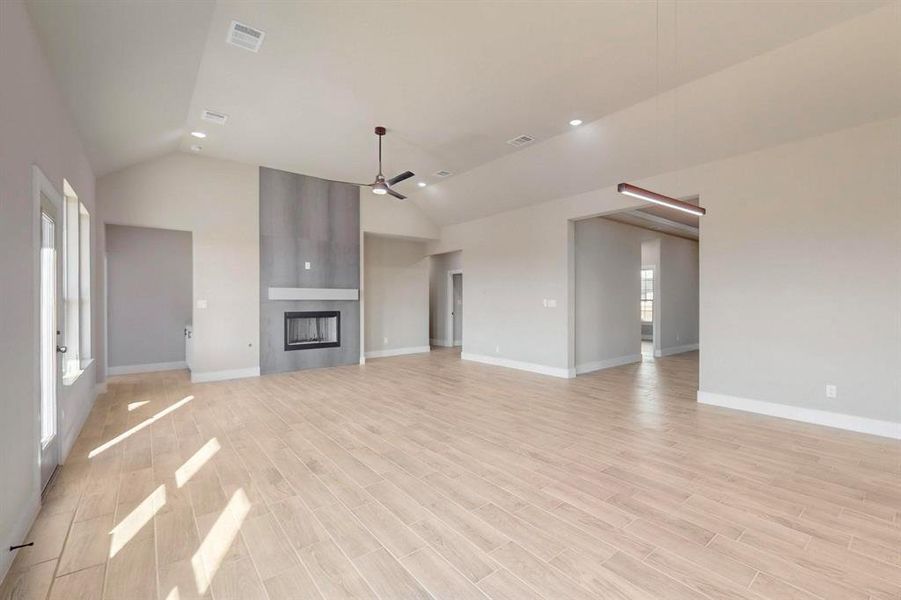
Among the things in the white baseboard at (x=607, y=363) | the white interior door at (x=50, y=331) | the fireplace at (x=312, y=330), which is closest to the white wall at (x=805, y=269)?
the white baseboard at (x=607, y=363)

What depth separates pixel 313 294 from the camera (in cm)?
766

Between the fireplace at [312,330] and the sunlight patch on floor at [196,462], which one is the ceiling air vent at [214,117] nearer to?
the fireplace at [312,330]

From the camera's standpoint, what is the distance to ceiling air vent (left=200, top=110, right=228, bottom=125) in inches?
192

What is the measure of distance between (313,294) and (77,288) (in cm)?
347

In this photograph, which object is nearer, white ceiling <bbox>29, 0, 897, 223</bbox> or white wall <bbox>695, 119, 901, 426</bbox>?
white ceiling <bbox>29, 0, 897, 223</bbox>

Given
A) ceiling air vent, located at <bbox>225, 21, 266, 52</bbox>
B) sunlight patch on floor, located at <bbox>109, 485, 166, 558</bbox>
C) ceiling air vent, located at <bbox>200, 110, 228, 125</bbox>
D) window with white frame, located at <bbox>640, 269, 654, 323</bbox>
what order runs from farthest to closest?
1. window with white frame, located at <bbox>640, 269, 654, 323</bbox>
2. ceiling air vent, located at <bbox>200, 110, 228, 125</bbox>
3. ceiling air vent, located at <bbox>225, 21, 266, 52</bbox>
4. sunlight patch on floor, located at <bbox>109, 485, 166, 558</bbox>

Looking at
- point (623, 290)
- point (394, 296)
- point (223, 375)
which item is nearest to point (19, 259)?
point (223, 375)

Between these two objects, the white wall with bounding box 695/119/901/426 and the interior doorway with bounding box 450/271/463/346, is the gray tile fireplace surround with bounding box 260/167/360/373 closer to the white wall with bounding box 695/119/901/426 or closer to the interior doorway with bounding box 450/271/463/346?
the interior doorway with bounding box 450/271/463/346

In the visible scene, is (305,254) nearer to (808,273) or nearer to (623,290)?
(623,290)

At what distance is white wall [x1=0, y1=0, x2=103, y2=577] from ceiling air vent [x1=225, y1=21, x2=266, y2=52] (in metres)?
1.30

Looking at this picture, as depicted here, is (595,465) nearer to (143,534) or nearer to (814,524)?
(814,524)

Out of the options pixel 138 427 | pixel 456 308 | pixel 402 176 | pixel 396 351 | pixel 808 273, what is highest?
pixel 402 176

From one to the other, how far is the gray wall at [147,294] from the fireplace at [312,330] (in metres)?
2.42

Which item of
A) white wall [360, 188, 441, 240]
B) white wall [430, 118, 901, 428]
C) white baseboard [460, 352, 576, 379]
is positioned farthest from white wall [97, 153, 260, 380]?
white wall [430, 118, 901, 428]
